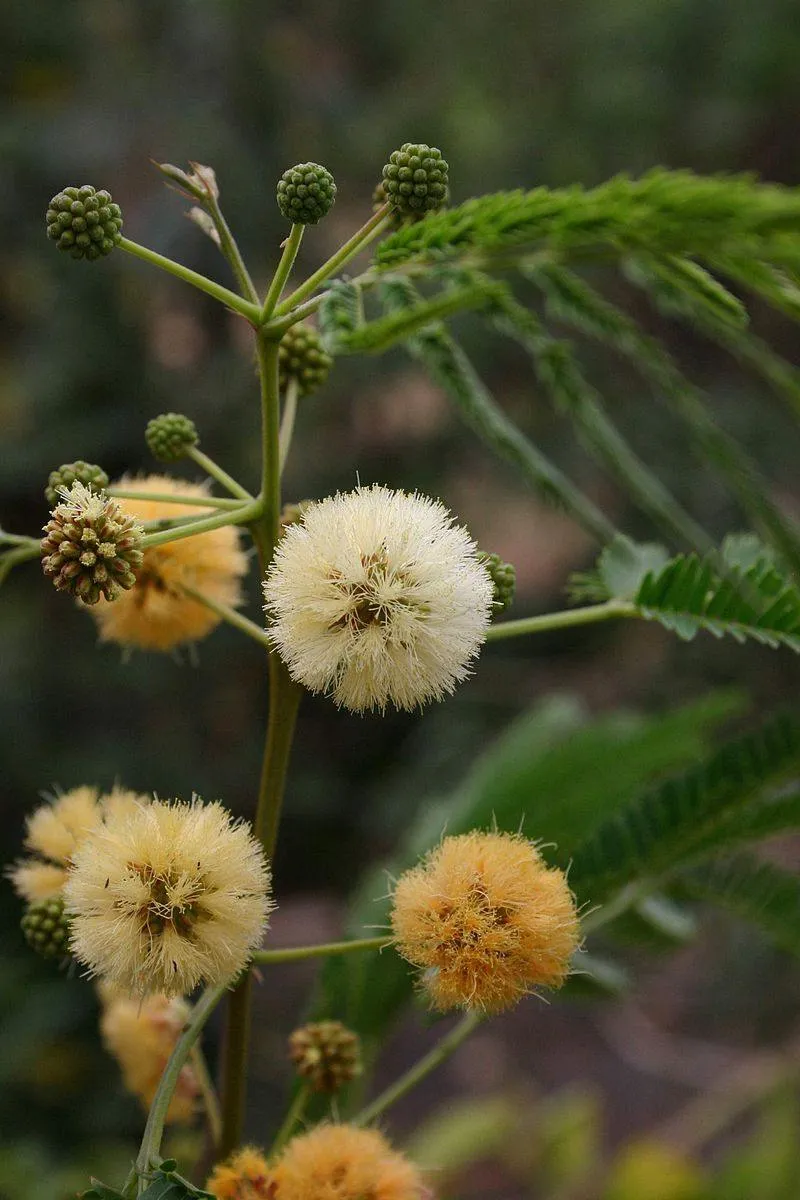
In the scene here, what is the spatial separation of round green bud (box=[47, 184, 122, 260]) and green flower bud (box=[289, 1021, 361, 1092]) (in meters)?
0.72

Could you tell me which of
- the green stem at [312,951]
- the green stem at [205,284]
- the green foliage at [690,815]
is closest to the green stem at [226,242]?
the green stem at [205,284]

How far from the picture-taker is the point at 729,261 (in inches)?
22.8

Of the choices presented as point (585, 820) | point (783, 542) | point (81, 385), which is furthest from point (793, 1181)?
point (81, 385)

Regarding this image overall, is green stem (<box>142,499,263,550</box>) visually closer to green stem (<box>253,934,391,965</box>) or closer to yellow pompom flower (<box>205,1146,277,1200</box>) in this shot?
green stem (<box>253,934,391,965</box>)

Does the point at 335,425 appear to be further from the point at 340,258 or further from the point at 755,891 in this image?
the point at 340,258

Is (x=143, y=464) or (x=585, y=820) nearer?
(x=585, y=820)

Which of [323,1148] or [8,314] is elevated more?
[8,314]

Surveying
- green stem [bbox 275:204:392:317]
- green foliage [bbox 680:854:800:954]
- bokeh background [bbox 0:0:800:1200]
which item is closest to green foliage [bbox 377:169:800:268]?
green stem [bbox 275:204:392:317]

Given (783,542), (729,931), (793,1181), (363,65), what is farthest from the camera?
(363,65)

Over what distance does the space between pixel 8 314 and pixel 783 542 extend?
3555 millimetres

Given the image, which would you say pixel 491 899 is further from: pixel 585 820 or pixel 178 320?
pixel 178 320

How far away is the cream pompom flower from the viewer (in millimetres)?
706

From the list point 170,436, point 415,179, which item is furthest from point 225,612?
point 415,179

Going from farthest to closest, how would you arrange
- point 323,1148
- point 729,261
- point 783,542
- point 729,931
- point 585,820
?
point 729,931
point 585,820
point 323,1148
point 783,542
point 729,261
